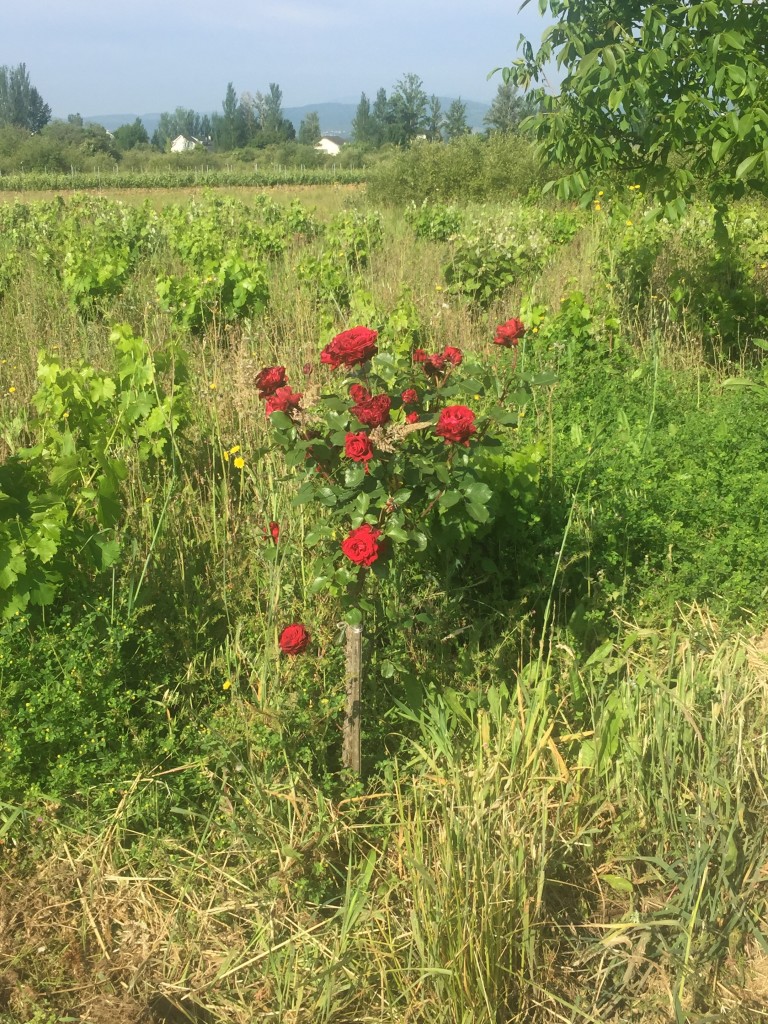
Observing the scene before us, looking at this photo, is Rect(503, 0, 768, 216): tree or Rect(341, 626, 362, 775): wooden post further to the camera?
Rect(503, 0, 768, 216): tree

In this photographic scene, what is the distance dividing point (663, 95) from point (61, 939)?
4.57m

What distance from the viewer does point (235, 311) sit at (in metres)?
6.12

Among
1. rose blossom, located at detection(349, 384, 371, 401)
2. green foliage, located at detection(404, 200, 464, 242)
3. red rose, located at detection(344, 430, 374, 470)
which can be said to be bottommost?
red rose, located at detection(344, 430, 374, 470)

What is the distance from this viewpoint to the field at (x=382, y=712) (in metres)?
2.03

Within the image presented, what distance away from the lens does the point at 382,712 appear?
2705 millimetres

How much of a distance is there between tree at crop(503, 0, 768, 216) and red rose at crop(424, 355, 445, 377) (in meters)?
2.31

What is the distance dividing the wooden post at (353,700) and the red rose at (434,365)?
29.6 inches

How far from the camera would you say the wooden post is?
243cm

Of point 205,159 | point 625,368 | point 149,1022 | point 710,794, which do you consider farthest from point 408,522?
point 205,159

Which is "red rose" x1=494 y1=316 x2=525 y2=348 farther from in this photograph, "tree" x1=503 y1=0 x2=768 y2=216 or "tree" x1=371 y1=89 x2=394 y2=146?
"tree" x1=371 y1=89 x2=394 y2=146

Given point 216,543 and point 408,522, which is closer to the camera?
point 408,522

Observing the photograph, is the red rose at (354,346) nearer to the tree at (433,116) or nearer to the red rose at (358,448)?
the red rose at (358,448)

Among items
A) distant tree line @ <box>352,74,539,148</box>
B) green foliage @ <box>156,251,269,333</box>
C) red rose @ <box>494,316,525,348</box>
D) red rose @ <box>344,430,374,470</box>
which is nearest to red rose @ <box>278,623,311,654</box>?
red rose @ <box>344,430,374,470</box>

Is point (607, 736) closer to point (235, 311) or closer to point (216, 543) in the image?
point (216, 543)
